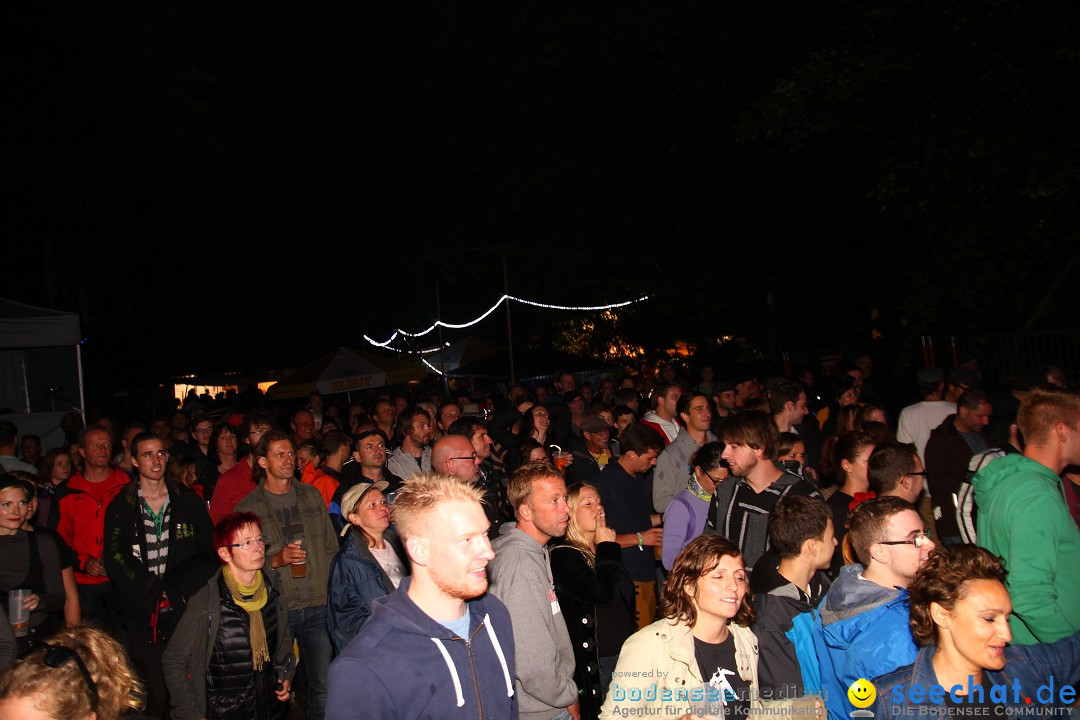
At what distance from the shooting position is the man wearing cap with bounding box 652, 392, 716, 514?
21.7 feet

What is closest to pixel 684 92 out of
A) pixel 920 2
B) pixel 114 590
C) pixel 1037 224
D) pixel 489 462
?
pixel 920 2

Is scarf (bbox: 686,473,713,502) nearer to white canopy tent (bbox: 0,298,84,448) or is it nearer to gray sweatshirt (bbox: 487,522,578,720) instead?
gray sweatshirt (bbox: 487,522,578,720)

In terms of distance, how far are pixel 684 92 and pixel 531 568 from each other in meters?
23.8

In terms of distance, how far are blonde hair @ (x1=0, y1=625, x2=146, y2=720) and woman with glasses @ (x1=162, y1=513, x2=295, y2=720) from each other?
149 cm

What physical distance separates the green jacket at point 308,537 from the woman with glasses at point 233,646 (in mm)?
601

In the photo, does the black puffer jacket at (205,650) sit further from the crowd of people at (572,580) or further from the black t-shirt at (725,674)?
the black t-shirt at (725,674)

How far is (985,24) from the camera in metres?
11.6

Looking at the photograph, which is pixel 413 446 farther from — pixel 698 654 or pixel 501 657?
pixel 501 657

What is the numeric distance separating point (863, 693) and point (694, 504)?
2.37 m

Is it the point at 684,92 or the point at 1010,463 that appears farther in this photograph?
the point at 684,92

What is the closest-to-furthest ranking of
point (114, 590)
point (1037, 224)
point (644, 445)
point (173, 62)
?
point (114, 590) < point (644, 445) < point (1037, 224) < point (173, 62)

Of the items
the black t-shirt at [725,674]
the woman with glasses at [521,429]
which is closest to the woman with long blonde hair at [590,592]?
the black t-shirt at [725,674]

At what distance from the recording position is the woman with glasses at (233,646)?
418cm

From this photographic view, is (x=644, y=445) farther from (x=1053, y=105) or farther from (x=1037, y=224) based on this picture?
(x=1053, y=105)
